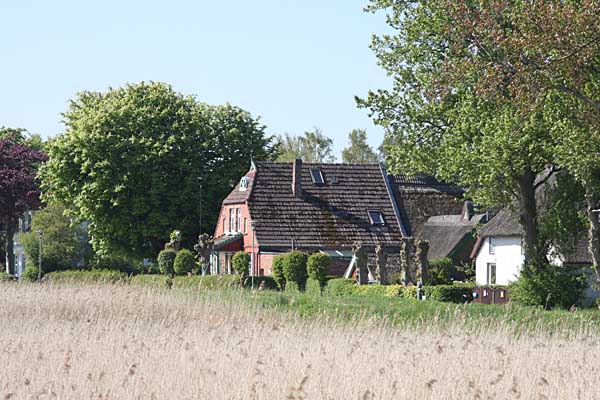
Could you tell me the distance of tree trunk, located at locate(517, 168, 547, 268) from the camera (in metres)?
42.8

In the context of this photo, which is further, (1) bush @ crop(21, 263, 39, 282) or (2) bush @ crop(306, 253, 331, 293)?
(1) bush @ crop(21, 263, 39, 282)

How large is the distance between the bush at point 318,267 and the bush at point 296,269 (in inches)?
40.0

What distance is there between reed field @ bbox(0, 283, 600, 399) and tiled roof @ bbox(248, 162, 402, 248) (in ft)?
152

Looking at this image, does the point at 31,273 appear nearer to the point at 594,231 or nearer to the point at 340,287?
the point at 340,287

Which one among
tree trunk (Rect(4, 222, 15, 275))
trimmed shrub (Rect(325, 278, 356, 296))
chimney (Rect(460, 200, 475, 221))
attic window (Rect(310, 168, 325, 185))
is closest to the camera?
trimmed shrub (Rect(325, 278, 356, 296))

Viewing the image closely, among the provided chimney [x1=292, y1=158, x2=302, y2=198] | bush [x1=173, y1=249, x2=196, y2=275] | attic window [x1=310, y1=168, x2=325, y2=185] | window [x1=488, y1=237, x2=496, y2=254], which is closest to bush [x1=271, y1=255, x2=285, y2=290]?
bush [x1=173, y1=249, x2=196, y2=275]

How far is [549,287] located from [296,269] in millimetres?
15752

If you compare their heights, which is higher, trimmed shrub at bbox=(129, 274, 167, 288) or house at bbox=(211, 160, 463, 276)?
house at bbox=(211, 160, 463, 276)

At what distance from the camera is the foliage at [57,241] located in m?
71.2

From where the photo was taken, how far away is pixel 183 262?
57.5 meters

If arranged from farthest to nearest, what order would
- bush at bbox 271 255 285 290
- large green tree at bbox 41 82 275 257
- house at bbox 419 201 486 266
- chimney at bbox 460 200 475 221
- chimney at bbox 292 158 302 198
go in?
chimney at bbox 460 200 475 221, chimney at bbox 292 158 302 198, house at bbox 419 201 486 266, large green tree at bbox 41 82 275 257, bush at bbox 271 255 285 290

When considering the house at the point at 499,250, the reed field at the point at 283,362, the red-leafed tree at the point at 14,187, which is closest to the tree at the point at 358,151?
the red-leafed tree at the point at 14,187

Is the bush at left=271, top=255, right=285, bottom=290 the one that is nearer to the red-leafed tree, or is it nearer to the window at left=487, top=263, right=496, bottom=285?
the window at left=487, top=263, right=496, bottom=285

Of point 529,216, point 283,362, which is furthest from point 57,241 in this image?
point 283,362
